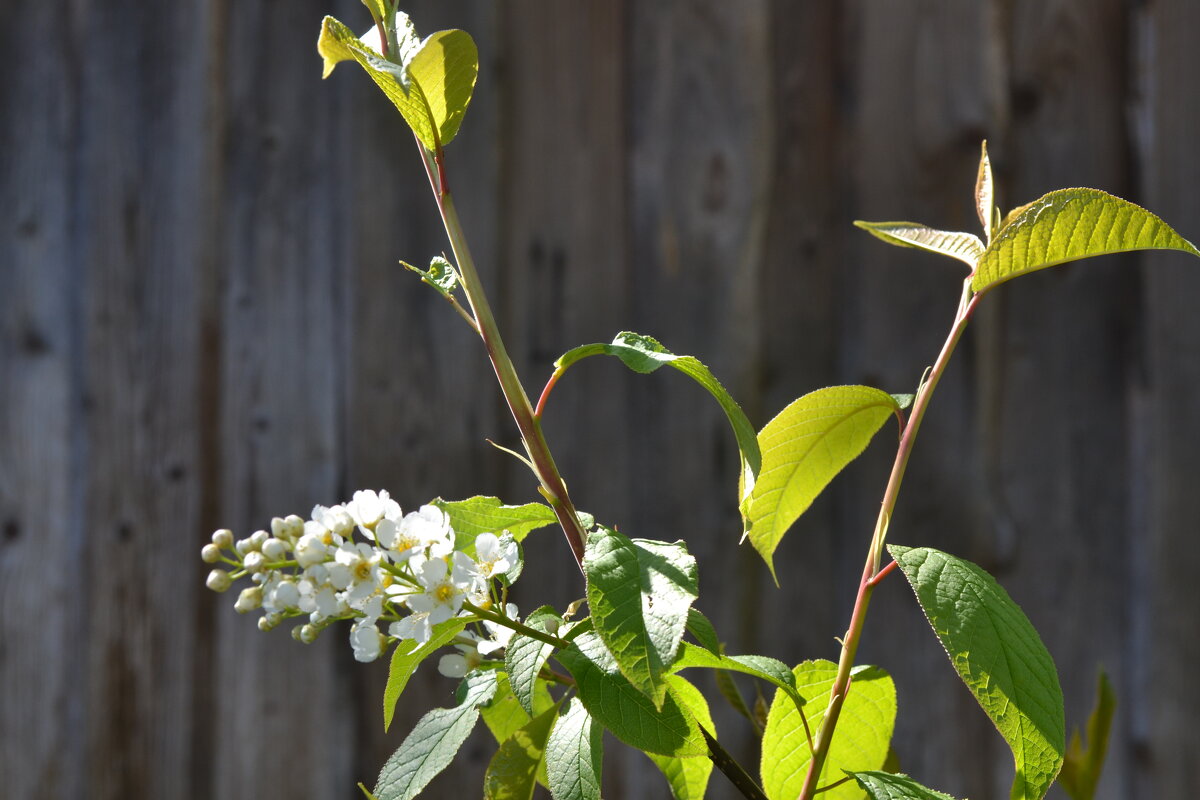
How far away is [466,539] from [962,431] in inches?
40.3

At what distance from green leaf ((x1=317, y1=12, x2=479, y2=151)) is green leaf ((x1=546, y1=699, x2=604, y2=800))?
7.0 inches

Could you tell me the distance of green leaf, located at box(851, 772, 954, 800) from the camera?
11.9 inches

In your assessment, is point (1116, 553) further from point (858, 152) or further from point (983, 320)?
point (858, 152)

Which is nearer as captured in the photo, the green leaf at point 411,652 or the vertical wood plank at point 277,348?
the green leaf at point 411,652

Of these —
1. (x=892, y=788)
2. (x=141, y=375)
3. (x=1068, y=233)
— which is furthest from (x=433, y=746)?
(x=141, y=375)

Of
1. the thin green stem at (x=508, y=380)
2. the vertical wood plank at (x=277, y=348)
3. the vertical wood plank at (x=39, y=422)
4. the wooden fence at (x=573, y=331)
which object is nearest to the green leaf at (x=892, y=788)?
the thin green stem at (x=508, y=380)

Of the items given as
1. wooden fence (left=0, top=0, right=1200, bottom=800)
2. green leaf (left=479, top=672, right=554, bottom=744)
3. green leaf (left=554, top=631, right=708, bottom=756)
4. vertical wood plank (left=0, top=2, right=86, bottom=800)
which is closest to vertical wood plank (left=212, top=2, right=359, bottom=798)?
wooden fence (left=0, top=0, right=1200, bottom=800)

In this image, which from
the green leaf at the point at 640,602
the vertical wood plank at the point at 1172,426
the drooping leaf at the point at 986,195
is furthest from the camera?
the vertical wood plank at the point at 1172,426

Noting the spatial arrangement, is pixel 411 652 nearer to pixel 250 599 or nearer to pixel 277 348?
pixel 250 599

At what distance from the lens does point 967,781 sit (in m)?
1.21

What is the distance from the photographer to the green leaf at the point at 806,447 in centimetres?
35

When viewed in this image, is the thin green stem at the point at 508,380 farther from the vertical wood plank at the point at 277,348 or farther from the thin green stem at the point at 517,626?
the vertical wood plank at the point at 277,348

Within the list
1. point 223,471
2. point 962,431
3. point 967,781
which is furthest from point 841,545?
point 223,471

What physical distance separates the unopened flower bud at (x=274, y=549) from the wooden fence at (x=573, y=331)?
0.95 meters
